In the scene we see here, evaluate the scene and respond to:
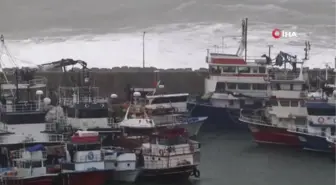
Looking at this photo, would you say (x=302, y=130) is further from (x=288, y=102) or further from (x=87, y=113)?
(x=87, y=113)

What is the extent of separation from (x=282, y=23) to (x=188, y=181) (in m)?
43.7

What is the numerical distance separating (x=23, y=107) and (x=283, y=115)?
35.3 ft

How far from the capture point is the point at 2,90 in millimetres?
24219

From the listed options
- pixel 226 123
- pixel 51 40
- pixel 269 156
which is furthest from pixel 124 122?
pixel 51 40

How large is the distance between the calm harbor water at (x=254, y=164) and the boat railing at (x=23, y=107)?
1.57 ft

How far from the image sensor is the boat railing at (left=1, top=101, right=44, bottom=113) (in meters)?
22.2

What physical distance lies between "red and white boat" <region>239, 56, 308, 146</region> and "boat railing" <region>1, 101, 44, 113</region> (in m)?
9.54

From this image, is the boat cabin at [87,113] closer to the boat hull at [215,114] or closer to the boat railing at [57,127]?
the boat railing at [57,127]

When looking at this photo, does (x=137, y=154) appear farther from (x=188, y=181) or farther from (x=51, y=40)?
(x=51, y=40)

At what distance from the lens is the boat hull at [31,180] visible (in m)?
19.5

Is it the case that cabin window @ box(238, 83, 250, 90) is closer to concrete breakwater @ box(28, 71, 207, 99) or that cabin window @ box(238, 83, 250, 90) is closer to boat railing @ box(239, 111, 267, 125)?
concrete breakwater @ box(28, 71, 207, 99)

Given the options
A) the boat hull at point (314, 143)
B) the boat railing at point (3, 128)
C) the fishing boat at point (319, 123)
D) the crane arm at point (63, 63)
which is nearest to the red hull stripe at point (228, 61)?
the fishing boat at point (319, 123)

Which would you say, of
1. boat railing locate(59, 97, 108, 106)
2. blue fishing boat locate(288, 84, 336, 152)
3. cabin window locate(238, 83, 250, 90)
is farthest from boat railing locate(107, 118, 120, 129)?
cabin window locate(238, 83, 250, 90)

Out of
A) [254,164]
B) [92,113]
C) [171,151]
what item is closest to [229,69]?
[254,164]
